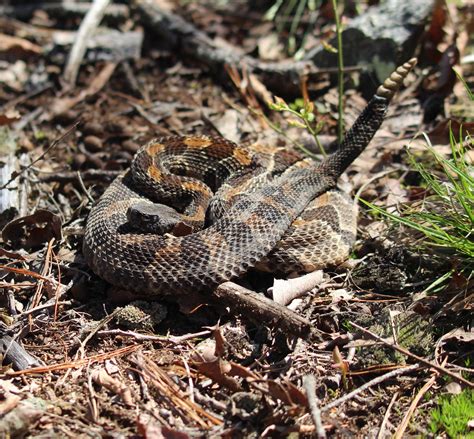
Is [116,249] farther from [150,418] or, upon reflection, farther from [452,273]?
[452,273]

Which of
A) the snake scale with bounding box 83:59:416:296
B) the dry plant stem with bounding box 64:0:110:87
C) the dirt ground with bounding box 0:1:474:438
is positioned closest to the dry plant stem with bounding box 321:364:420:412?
the dirt ground with bounding box 0:1:474:438

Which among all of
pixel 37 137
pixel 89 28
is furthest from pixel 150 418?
pixel 89 28

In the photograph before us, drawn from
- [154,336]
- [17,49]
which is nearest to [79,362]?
[154,336]

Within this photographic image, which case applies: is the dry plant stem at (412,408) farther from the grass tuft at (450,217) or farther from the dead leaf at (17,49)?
the dead leaf at (17,49)

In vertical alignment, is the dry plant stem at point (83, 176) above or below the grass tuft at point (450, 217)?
below

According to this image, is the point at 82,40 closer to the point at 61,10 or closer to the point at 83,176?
the point at 61,10

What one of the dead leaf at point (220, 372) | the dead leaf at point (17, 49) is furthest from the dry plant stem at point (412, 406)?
the dead leaf at point (17, 49)
